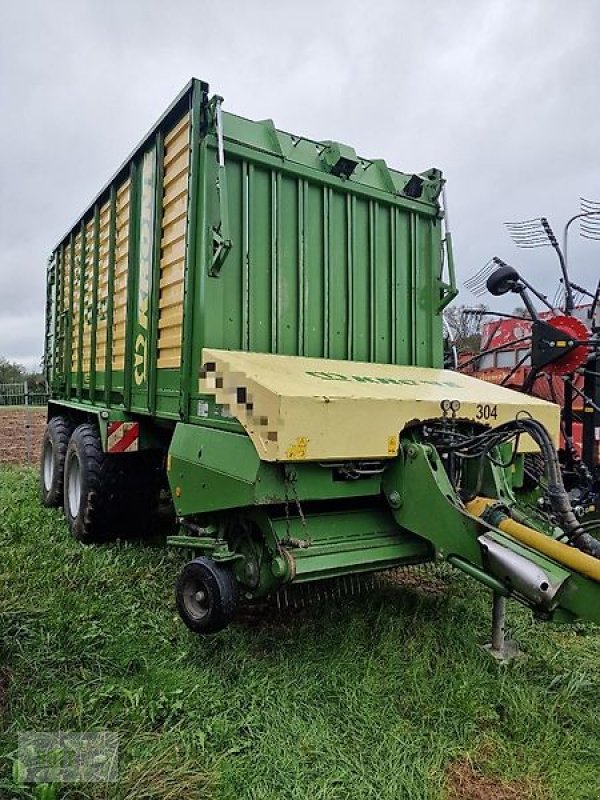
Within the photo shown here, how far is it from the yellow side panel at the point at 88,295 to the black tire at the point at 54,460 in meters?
0.71

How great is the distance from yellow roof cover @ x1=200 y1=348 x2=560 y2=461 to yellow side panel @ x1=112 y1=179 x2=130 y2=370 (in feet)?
5.69

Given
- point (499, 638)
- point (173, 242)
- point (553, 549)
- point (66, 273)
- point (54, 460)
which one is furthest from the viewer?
point (66, 273)

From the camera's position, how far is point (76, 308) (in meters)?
6.62

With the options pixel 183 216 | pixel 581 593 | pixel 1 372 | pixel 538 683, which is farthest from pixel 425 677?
pixel 1 372

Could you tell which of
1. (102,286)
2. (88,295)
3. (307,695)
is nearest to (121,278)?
(102,286)

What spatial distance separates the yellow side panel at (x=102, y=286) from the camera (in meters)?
5.55

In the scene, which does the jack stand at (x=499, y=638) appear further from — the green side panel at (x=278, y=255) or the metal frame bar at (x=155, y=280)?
the metal frame bar at (x=155, y=280)

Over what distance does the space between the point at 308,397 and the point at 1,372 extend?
4018 cm

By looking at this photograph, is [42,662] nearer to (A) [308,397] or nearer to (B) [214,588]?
(B) [214,588]

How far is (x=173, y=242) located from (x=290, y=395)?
175 centimetres

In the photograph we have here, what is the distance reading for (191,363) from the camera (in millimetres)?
3680

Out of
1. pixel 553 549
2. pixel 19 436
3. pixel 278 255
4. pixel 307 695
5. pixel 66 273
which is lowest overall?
pixel 307 695

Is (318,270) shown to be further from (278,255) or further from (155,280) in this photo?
(155,280)

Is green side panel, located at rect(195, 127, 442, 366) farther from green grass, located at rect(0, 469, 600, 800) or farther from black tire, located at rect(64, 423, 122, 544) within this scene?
black tire, located at rect(64, 423, 122, 544)
